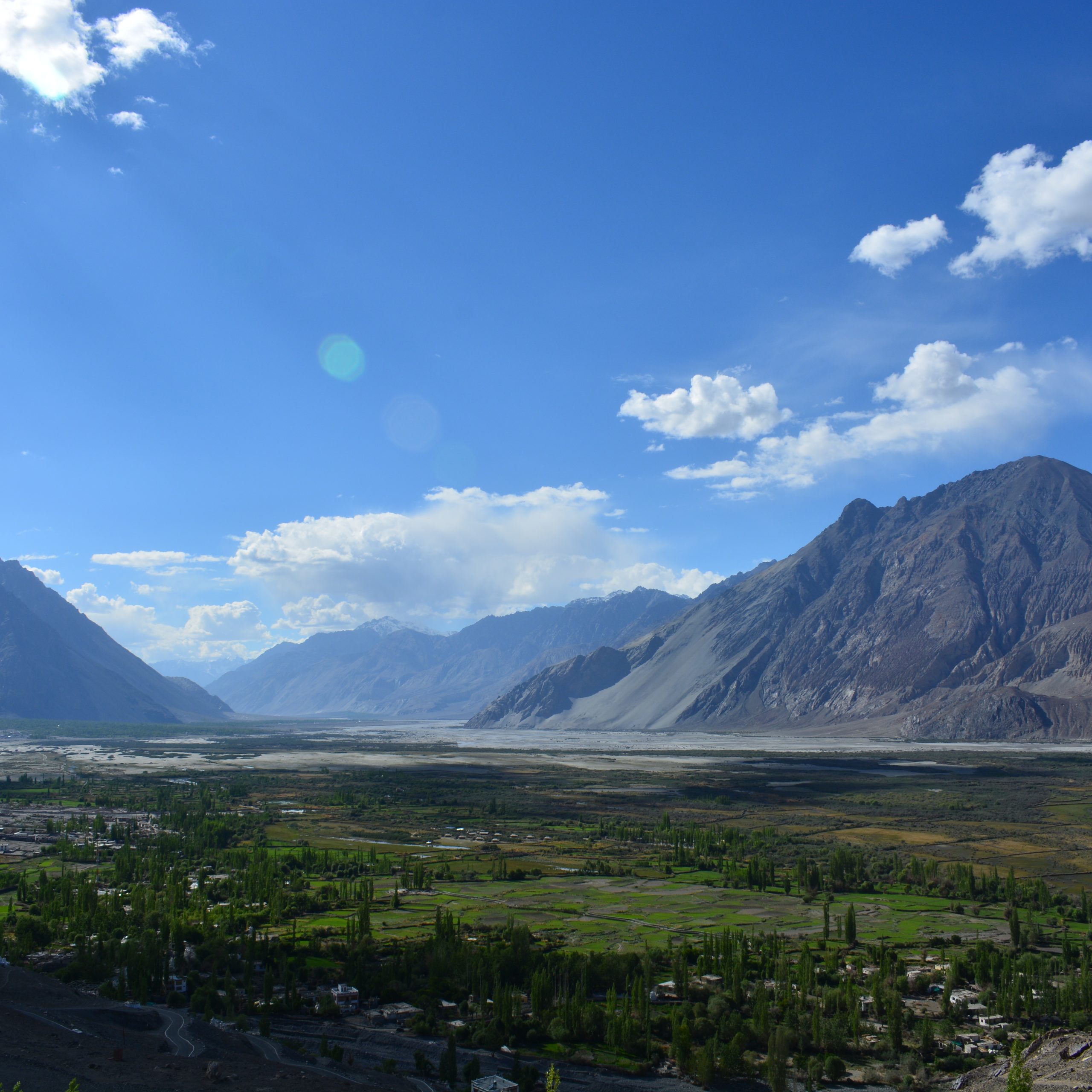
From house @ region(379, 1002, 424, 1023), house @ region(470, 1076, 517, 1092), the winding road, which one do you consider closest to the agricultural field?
house @ region(379, 1002, 424, 1023)

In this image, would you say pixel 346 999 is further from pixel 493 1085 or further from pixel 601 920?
pixel 601 920

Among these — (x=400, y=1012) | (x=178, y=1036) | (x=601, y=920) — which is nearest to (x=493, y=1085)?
(x=400, y=1012)

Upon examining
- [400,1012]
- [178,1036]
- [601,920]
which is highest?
[178,1036]

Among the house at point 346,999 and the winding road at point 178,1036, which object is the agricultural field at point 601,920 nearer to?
the house at point 346,999

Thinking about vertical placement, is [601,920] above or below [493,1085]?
below

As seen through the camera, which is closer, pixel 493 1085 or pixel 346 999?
pixel 493 1085

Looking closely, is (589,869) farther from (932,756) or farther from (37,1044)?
(932,756)

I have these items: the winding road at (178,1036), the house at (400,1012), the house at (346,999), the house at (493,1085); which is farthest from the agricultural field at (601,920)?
the winding road at (178,1036)

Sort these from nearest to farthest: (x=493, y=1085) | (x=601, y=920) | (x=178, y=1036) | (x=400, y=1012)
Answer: (x=493, y=1085)
(x=178, y=1036)
(x=400, y=1012)
(x=601, y=920)
